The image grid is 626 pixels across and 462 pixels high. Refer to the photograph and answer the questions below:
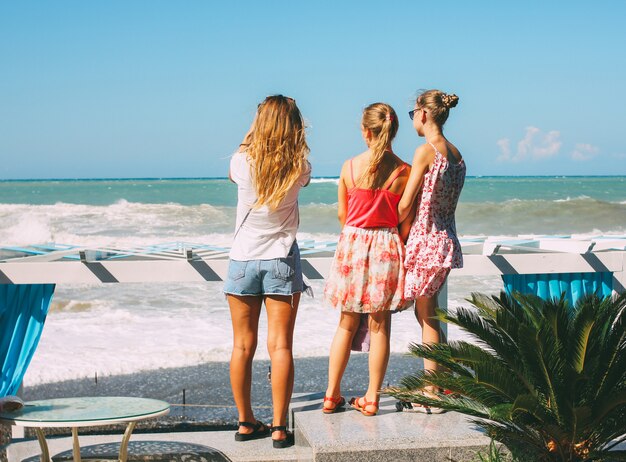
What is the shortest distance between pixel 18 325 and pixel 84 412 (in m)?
1.84

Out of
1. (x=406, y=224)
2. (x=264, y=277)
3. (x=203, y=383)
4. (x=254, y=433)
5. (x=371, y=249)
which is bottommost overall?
(x=203, y=383)

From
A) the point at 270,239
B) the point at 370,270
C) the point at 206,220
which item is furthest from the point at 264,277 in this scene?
the point at 206,220

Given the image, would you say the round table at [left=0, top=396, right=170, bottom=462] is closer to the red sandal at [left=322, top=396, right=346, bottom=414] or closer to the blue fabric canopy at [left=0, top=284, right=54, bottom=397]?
the red sandal at [left=322, top=396, right=346, bottom=414]

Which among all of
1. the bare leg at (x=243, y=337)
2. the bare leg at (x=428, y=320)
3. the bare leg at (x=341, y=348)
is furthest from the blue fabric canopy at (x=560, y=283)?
the bare leg at (x=243, y=337)

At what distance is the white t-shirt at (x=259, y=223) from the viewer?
401cm

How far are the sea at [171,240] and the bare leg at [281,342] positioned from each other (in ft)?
6.61

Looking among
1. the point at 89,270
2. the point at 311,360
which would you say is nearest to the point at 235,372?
the point at 89,270

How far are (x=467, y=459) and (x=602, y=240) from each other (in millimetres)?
2249

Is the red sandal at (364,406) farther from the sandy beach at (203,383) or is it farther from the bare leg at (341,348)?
the sandy beach at (203,383)

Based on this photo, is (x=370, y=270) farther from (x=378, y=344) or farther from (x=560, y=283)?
(x=560, y=283)

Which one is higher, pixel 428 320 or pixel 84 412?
pixel 428 320

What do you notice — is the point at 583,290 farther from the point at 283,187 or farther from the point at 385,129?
the point at 283,187

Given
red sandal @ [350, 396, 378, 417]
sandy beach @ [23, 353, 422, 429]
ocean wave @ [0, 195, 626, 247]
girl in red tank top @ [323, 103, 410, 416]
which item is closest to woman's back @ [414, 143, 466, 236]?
girl in red tank top @ [323, 103, 410, 416]

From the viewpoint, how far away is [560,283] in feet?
17.3
